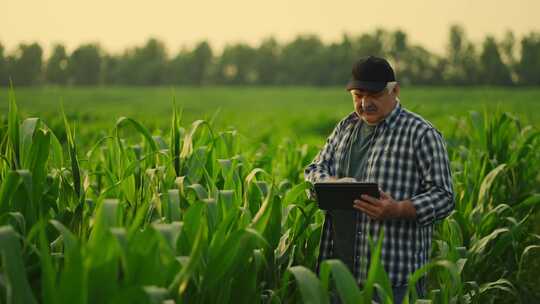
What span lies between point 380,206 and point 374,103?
442 mm

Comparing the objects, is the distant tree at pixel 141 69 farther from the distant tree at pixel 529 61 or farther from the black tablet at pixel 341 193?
the black tablet at pixel 341 193

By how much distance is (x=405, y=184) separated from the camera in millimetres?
3168

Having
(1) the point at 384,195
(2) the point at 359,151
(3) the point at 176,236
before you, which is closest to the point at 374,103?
(2) the point at 359,151

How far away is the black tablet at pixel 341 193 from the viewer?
2957 mm

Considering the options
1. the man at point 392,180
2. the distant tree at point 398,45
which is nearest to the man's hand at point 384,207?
the man at point 392,180

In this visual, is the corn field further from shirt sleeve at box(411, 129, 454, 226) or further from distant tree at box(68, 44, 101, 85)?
distant tree at box(68, 44, 101, 85)

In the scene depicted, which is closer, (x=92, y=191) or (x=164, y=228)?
(x=164, y=228)

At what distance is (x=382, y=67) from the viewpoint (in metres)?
3.09

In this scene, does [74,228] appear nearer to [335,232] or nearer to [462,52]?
[335,232]

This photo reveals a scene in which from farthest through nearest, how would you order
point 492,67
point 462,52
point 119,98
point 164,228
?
1. point 462,52
2. point 492,67
3. point 119,98
4. point 164,228

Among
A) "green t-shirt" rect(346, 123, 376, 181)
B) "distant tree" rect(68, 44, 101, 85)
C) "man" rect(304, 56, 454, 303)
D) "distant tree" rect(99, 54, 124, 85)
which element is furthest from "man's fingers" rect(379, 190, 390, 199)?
"distant tree" rect(99, 54, 124, 85)

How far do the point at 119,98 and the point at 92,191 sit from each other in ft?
145

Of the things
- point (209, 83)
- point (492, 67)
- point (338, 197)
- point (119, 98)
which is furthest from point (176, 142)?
point (209, 83)

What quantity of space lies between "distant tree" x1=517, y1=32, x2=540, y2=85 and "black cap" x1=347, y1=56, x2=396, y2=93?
86616mm
